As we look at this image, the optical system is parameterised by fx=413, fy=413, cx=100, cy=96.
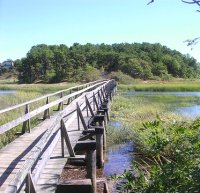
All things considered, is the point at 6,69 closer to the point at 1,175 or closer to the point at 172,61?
the point at 172,61

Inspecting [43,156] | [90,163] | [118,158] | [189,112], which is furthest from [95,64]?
[43,156]

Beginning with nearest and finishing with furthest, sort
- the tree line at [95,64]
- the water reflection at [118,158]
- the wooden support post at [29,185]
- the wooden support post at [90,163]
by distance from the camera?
the wooden support post at [29,185] < the wooden support post at [90,163] < the water reflection at [118,158] < the tree line at [95,64]

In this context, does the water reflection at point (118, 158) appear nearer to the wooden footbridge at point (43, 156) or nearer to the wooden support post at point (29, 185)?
the wooden footbridge at point (43, 156)

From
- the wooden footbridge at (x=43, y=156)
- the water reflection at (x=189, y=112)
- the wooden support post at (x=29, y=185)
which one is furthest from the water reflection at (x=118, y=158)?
the water reflection at (x=189, y=112)

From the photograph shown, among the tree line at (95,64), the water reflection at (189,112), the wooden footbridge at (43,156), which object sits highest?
the tree line at (95,64)

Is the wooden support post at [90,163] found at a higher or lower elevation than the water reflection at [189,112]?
higher

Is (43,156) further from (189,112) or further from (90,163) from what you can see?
(189,112)

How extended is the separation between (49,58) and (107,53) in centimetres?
1845

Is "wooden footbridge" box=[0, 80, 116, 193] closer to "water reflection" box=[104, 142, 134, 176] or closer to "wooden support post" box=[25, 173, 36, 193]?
"wooden support post" box=[25, 173, 36, 193]

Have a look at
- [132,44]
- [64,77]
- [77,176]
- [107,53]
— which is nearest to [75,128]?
[77,176]

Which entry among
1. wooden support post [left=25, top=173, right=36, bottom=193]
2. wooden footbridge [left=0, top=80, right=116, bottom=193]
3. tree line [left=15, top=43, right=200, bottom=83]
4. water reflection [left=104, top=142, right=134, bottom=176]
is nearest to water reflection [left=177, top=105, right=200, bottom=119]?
water reflection [left=104, top=142, right=134, bottom=176]

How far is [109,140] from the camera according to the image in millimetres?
17609

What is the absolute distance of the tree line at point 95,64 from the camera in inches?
4461

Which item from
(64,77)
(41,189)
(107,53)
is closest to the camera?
(41,189)
